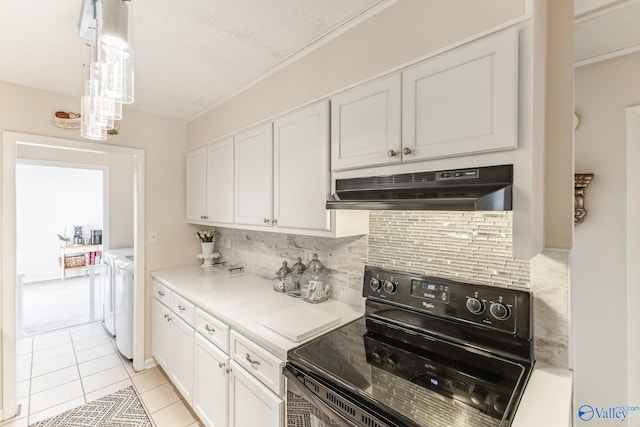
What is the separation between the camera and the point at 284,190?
179 cm

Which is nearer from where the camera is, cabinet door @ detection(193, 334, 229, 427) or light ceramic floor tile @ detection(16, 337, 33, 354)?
cabinet door @ detection(193, 334, 229, 427)

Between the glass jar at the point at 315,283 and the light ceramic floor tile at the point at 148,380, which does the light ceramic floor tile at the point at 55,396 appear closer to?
the light ceramic floor tile at the point at 148,380

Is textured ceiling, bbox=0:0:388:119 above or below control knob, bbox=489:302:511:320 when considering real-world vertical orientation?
above

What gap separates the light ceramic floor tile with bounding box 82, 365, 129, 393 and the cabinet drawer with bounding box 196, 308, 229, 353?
135cm

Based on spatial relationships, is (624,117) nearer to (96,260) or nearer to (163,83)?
(163,83)

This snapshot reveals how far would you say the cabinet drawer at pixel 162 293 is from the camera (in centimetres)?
240

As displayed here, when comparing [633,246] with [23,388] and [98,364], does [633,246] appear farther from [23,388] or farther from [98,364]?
[23,388]

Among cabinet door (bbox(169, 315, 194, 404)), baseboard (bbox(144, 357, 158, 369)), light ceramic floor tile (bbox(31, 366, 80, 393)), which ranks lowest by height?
light ceramic floor tile (bbox(31, 366, 80, 393))

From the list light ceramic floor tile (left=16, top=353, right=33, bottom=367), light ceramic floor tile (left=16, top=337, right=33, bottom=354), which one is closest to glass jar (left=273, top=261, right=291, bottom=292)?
light ceramic floor tile (left=16, top=353, right=33, bottom=367)

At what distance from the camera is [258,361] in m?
1.43

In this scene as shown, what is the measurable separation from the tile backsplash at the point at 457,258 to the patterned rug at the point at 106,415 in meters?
1.66

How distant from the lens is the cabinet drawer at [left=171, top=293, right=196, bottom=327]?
2024 millimetres

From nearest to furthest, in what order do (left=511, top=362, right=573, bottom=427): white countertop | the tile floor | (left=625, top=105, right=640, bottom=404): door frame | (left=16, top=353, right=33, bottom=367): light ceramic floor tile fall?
(left=511, top=362, right=573, bottom=427): white countertop < (left=625, top=105, right=640, bottom=404): door frame < the tile floor < (left=16, top=353, right=33, bottom=367): light ceramic floor tile

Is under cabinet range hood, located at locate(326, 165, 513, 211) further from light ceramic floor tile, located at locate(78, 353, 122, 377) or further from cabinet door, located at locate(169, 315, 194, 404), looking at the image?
light ceramic floor tile, located at locate(78, 353, 122, 377)
